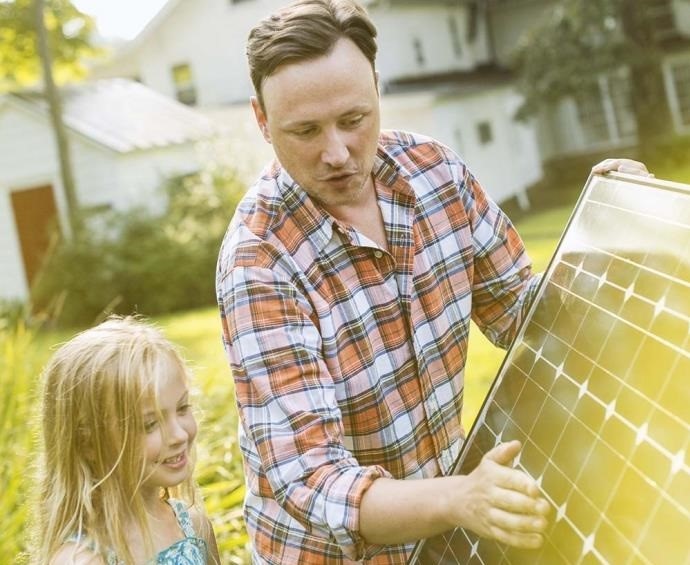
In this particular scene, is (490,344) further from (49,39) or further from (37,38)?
(49,39)

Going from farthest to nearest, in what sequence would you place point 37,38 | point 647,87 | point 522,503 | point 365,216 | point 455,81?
point 455,81 < point 647,87 < point 37,38 < point 365,216 < point 522,503

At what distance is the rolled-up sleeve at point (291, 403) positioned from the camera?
1.66 metres

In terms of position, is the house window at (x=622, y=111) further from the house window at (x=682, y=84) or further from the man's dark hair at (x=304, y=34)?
the man's dark hair at (x=304, y=34)

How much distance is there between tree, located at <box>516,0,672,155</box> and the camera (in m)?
23.0

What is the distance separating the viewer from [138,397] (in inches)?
96.8

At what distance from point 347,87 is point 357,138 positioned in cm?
11

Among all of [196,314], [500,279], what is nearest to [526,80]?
[196,314]

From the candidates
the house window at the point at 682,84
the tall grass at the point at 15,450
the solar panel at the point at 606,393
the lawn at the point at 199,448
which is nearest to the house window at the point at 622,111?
the house window at the point at 682,84

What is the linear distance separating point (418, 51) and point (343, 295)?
2791 centimetres

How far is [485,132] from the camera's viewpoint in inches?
1074

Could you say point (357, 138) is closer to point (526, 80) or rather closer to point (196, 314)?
point (196, 314)

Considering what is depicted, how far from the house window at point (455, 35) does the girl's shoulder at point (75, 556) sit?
2973 centimetres

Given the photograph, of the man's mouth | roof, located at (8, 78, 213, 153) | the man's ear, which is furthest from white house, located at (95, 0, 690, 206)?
the man's ear

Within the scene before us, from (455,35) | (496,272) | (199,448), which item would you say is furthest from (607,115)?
(496,272)
